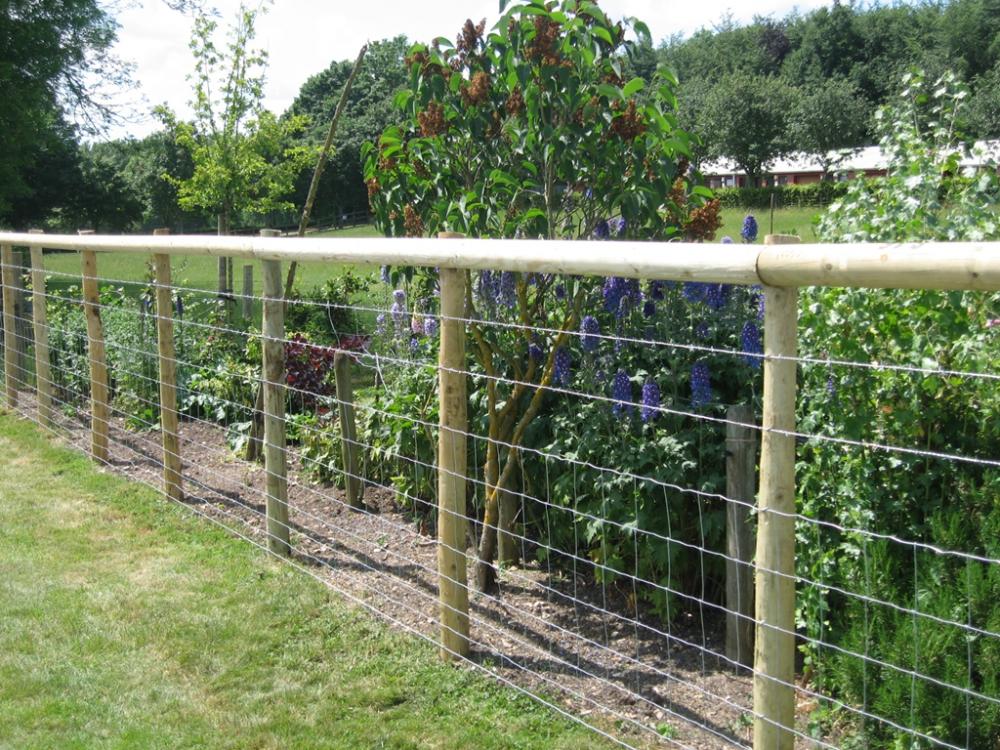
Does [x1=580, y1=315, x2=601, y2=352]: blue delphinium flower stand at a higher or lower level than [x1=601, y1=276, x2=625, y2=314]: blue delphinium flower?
lower

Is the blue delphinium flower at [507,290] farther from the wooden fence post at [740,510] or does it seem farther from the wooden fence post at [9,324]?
the wooden fence post at [9,324]

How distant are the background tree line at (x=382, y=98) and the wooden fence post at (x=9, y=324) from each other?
6.22 metres

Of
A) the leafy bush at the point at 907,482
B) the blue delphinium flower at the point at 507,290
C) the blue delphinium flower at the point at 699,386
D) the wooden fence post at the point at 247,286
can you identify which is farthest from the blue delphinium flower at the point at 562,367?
the wooden fence post at the point at 247,286

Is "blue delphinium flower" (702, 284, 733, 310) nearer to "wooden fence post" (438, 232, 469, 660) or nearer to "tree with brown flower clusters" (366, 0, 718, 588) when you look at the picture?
"tree with brown flower clusters" (366, 0, 718, 588)

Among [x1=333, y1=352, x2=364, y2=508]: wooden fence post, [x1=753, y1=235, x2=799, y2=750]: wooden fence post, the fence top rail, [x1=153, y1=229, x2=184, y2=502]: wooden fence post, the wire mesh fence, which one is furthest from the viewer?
[x1=153, y1=229, x2=184, y2=502]: wooden fence post

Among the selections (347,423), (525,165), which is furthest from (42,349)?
(525,165)

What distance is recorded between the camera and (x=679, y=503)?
158 inches

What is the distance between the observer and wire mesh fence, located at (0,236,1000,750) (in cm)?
287

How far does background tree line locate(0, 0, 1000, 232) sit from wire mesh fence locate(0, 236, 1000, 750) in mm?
1390

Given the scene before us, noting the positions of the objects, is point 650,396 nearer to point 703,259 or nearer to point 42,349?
point 703,259

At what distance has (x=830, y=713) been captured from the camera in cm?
317

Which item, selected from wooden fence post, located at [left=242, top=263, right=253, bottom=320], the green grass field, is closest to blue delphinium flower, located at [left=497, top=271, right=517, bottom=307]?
the green grass field

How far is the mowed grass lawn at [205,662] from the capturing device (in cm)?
339

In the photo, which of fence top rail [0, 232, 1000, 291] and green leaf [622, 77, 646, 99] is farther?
green leaf [622, 77, 646, 99]
